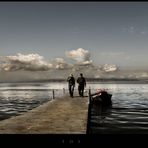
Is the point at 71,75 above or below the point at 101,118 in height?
above

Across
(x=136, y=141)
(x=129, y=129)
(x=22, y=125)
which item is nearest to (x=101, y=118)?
(x=129, y=129)

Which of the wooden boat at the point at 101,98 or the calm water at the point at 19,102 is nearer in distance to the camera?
the calm water at the point at 19,102

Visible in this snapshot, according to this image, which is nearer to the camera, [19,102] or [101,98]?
[101,98]

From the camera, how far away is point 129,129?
19.1 meters

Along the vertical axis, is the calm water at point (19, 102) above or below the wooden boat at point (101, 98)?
below

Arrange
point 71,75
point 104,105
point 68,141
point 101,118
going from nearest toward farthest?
point 68,141 < point 101,118 < point 71,75 < point 104,105

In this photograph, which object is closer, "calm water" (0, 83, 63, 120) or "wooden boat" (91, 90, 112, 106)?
"calm water" (0, 83, 63, 120)

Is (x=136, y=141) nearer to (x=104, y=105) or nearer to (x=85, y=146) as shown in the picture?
(x=85, y=146)

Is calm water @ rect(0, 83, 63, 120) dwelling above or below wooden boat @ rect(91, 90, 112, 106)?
below

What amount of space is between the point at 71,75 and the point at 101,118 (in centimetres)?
669

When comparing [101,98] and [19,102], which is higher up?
[101,98]

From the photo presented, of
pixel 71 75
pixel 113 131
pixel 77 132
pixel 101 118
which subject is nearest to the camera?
pixel 77 132

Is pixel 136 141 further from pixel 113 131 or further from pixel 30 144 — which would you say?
Answer: pixel 113 131

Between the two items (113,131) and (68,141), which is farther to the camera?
(113,131)
